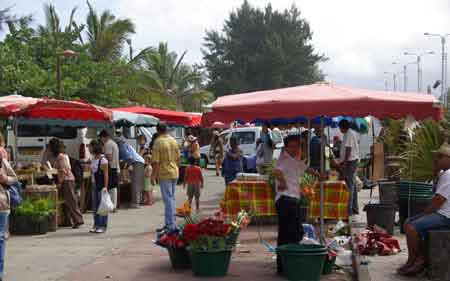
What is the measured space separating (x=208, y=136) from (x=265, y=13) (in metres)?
16.8

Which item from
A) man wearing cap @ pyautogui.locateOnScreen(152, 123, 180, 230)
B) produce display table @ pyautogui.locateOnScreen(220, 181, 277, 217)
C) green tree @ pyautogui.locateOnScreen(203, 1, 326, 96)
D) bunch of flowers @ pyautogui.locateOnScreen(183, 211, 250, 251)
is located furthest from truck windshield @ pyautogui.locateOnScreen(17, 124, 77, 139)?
green tree @ pyautogui.locateOnScreen(203, 1, 326, 96)

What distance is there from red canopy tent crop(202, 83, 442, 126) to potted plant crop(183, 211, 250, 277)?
1252 mm

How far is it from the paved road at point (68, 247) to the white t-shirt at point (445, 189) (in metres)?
4.48

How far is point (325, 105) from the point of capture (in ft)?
27.5

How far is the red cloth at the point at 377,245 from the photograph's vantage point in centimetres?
1007

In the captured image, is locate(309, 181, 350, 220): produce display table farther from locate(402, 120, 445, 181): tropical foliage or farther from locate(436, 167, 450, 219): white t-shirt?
locate(436, 167, 450, 219): white t-shirt

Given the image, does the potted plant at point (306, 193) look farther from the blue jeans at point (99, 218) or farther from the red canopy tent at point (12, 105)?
the red canopy tent at point (12, 105)

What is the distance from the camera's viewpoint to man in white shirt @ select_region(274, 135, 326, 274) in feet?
28.1

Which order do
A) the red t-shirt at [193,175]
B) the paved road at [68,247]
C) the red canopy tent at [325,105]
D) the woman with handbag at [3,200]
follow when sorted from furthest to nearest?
the red t-shirt at [193,175] < the paved road at [68,247] < the red canopy tent at [325,105] < the woman with handbag at [3,200]

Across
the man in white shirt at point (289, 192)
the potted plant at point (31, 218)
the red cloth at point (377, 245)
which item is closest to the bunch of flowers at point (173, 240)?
the man in white shirt at point (289, 192)

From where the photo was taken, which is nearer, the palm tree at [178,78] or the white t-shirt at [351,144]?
the white t-shirt at [351,144]

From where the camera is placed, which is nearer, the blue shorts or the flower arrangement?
the blue shorts

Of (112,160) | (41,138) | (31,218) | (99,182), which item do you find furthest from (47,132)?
(31,218)

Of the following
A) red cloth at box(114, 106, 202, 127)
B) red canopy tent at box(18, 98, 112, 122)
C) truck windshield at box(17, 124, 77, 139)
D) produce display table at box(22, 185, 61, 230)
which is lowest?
produce display table at box(22, 185, 61, 230)
